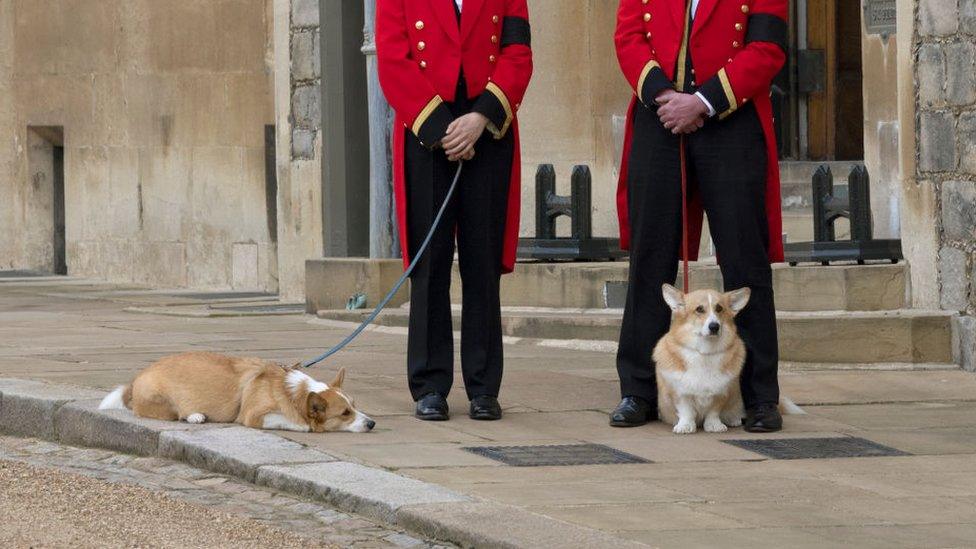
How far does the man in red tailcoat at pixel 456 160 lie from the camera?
705cm

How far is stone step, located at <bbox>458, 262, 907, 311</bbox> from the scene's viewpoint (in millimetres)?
9273

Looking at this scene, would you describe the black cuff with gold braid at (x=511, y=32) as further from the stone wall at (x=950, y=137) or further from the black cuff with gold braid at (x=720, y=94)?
the stone wall at (x=950, y=137)

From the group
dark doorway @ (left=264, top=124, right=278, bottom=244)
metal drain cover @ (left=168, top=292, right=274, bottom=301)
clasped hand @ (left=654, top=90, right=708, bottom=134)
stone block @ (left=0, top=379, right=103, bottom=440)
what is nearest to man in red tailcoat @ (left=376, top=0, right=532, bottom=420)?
clasped hand @ (left=654, top=90, right=708, bottom=134)

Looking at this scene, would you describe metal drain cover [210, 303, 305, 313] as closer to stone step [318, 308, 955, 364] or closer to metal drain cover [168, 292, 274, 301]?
metal drain cover [168, 292, 274, 301]

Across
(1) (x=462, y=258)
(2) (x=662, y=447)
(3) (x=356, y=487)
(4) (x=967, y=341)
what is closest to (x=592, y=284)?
(4) (x=967, y=341)

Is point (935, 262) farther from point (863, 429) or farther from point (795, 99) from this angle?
point (795, 99)

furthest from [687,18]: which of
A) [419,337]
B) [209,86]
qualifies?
[209,86]

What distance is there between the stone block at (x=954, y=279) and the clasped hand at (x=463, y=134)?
2955 millimetres

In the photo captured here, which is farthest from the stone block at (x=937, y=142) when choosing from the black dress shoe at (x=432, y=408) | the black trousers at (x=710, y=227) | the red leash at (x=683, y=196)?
the black dress shoe at (x=432, y=408)

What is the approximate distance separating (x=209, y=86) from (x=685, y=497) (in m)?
11.5

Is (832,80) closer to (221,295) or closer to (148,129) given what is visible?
(221,295)

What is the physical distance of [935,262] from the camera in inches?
357

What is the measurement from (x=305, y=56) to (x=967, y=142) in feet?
19.3

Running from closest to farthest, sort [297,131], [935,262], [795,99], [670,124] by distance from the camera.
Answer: [670,124]
[935,262]
[795,99]
[297,131]
